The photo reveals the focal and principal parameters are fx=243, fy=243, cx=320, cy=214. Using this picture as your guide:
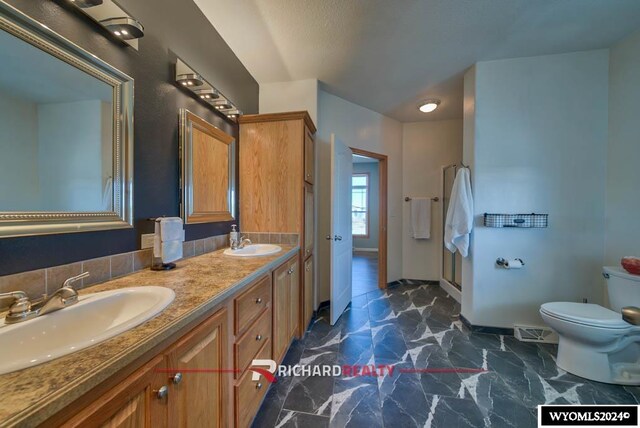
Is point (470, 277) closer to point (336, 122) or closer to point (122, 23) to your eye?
point (336, 122)

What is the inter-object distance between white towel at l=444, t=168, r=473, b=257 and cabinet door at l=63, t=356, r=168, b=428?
97.5 inches

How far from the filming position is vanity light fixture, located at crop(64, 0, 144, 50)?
3.09 ft

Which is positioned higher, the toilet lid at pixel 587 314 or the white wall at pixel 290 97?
the white wall at pixel 290 97

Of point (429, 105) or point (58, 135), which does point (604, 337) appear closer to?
point (429, 105)

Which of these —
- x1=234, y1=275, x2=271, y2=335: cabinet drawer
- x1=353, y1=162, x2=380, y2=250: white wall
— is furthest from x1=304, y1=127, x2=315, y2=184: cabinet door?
x1=353, y1=162, x2=380, y2=250: white wall

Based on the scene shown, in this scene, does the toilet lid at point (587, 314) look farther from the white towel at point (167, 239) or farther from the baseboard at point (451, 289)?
the white towel at point (167, 239)

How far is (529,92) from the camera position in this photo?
222 cm

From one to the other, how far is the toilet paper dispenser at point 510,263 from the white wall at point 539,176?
5 cm

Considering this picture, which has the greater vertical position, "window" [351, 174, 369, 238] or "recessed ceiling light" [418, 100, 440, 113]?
"recessed ceiling light" [418, 100, 440, 113]

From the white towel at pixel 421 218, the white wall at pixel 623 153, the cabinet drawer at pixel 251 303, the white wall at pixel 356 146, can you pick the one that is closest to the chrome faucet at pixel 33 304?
the cabinet drawer at pixel 251 303

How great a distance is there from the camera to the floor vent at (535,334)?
2.17 meters

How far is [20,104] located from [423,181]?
3914 millimetres

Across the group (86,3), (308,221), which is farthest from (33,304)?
(308,221)

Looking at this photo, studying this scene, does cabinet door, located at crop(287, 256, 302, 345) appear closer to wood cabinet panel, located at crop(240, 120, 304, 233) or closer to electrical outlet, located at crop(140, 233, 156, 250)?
wood cabinet panel, located at crop(240, 120, 304, 233)
